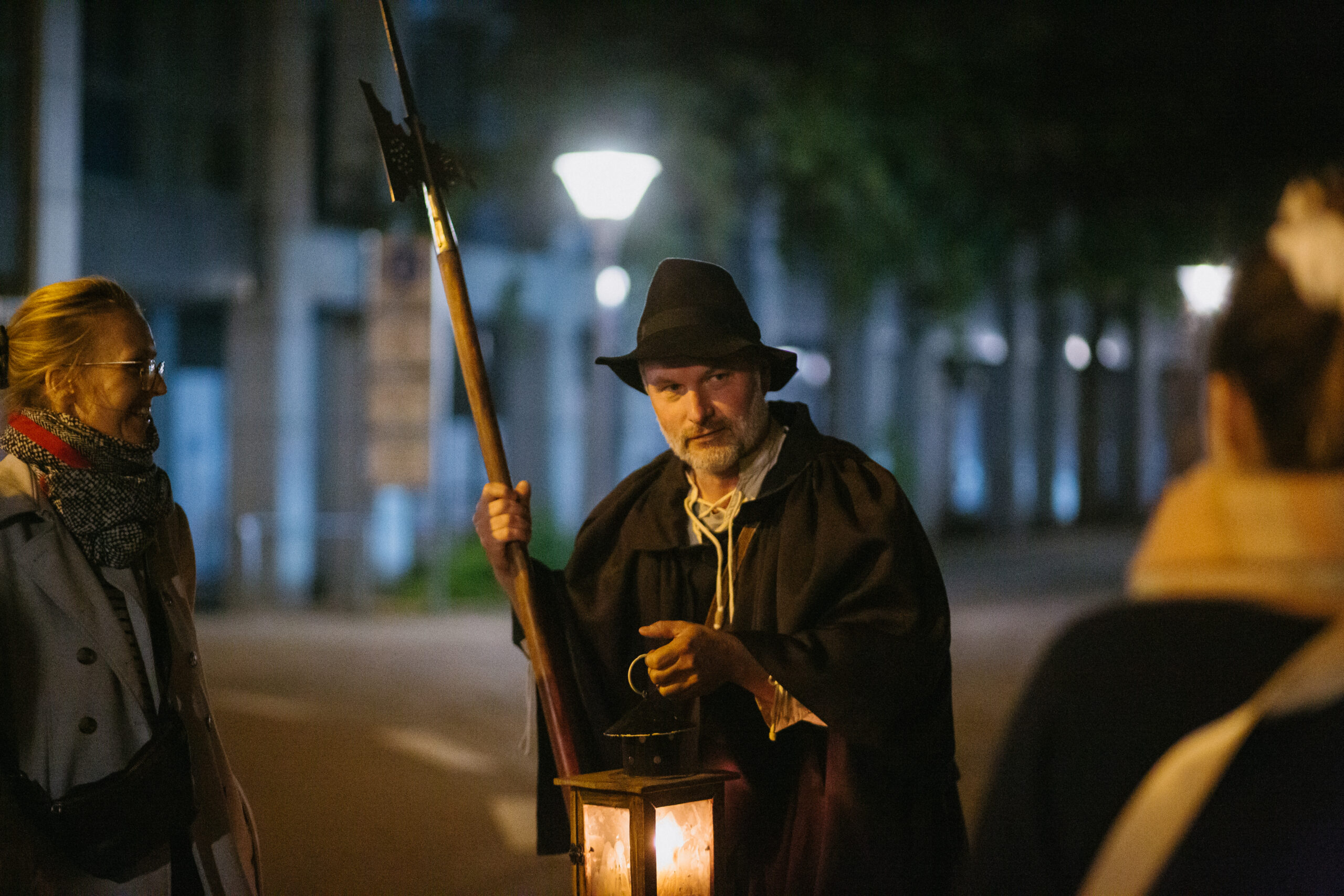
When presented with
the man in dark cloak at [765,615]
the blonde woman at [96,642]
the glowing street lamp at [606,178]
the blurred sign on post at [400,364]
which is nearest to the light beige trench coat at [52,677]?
the blonde woman at [96,642]

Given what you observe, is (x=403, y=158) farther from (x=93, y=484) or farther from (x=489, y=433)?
(x=93, y=484)

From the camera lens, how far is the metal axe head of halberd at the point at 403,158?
320 centimetres

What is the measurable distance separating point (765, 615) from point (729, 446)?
382 millimetres

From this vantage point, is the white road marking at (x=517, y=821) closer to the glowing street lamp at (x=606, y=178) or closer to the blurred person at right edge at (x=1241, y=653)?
the glowing street lamp at (x=606, y=178)

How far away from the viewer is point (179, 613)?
3.19 meters

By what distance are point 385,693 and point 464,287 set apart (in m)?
8.47

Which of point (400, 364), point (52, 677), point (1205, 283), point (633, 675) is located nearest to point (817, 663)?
point (633, 675)

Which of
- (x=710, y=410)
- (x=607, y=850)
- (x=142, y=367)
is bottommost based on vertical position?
(x=607, y=850)

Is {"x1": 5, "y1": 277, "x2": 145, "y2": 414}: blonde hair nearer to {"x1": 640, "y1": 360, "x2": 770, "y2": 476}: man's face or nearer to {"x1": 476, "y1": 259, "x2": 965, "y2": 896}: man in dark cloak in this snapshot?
{"x1": 476, "y1": 259, "x2": 965, "y2": 896}: man in dark cloak

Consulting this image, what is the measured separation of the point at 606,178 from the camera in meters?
11.0

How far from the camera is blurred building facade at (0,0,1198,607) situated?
1512 centimetres

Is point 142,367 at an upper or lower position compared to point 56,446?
upper

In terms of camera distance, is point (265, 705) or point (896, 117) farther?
point (896, 117)

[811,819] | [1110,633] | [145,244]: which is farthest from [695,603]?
[145,244]
